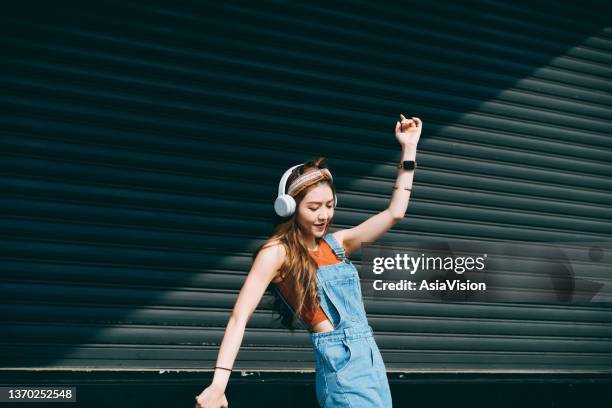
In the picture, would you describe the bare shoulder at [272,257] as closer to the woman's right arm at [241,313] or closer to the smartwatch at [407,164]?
the woman's right arm at [241,313]

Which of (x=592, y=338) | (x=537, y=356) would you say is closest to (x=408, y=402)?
Result: (x=537, y=356)

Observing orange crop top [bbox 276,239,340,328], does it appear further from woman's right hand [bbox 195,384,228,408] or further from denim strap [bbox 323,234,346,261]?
woman's right hand [bbox 195,384,228,408]

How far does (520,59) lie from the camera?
8.25m

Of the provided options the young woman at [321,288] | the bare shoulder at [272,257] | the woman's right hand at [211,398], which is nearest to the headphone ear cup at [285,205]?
the young woman at [321,288]

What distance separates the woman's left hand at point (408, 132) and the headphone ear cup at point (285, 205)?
68cm

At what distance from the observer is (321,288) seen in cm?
385

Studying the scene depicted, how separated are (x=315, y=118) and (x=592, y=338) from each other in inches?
153

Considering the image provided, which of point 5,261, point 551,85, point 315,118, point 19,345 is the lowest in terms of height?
point 19,345

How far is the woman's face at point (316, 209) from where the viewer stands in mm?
3938

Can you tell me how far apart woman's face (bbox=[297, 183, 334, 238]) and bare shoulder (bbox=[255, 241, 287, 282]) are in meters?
0.20

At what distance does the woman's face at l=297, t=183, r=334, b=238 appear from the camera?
12.9 feet

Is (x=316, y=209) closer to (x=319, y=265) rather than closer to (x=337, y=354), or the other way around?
(x=319, y=265)

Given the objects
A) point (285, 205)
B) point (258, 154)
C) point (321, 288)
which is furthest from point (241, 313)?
point (258, 154)

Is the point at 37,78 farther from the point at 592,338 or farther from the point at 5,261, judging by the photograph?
the point at 592,338
